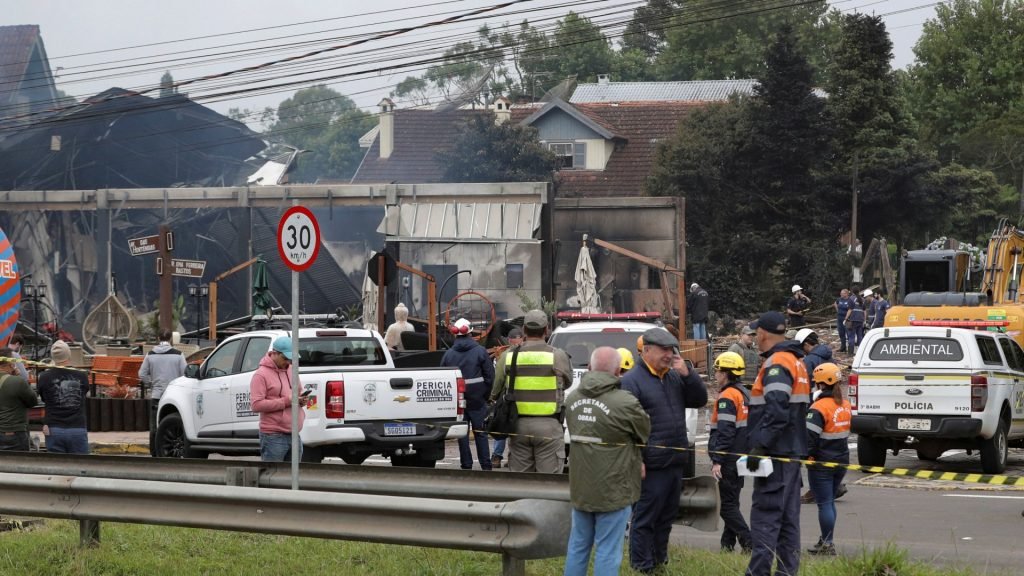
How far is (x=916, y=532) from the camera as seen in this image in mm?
12008

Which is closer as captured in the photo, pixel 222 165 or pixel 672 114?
pixel 222 165

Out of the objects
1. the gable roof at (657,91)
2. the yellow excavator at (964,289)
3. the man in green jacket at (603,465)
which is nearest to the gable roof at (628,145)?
the gable roof at (657,91)

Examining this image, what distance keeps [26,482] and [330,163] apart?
311ft

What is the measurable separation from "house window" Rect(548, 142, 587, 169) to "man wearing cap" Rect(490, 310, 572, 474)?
4424cm

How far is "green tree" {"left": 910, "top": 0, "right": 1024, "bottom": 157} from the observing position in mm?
60469

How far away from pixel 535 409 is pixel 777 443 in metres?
3.81

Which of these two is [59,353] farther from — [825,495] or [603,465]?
[603,465]

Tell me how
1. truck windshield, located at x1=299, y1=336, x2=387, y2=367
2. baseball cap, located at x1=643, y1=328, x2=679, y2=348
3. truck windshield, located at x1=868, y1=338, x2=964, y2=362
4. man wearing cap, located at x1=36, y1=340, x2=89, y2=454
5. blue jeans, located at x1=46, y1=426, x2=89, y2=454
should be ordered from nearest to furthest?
baseball cap, located at x1=643, y1=328, x2=679, y2=348, man wearing cap, located at x1=36, y1=340, x2=89, y2=454, blue jeans, located at x1=46, y1=426, x2=89, y2=454, truck windshield, located at x1=299, y1=336, x2=387, y2=367, truck windshield, located at x1=868, y1=338, x2=964, y2=362

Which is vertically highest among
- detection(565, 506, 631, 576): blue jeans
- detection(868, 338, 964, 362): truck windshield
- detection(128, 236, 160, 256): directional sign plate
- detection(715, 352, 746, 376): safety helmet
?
detection(128, 236, 160, 256): directional sign plate

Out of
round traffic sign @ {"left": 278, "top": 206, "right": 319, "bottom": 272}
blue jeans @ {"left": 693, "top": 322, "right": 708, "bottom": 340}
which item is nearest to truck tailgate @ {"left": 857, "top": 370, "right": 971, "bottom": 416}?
round traffic sign @ {"left": 278, "top": 206, "right": 319, "bottom": 272}

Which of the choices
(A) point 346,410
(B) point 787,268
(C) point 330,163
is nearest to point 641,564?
(A) point 346,410

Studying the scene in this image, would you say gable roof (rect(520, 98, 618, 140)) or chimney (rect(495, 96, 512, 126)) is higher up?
chimney (rect(495, 96, 512, 126))

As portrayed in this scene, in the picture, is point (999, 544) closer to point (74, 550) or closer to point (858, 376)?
point (858, 376)

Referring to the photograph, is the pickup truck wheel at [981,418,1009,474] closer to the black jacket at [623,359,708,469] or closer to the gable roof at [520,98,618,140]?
the black jacket at [623,359,708,469]
